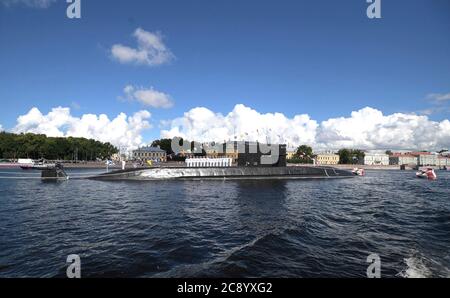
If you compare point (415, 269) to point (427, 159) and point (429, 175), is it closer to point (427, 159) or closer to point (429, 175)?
point (429, 175)

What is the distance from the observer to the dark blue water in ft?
23.4

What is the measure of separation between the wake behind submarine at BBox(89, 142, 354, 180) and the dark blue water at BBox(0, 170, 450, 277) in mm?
15900

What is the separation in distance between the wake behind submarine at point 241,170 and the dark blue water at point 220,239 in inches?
626

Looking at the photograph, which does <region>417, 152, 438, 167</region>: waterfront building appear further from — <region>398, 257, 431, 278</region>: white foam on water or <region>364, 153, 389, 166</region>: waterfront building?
<region>398, 257, 431, 278</region>: white foam on water

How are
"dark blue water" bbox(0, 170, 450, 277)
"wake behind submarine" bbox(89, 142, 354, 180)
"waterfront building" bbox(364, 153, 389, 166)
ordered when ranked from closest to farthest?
1. "dark blue water" bbox(0, 170, 450, 277)
2. "wake behind submarine" bbox(89, 142, 354, 180)
3. "waterfront building" bbox(364, 153, 389, 166)

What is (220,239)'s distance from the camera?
9.56 m

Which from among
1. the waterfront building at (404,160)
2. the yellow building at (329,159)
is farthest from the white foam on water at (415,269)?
the waterfront building at (404,160)

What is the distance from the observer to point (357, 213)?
1503 centimetres

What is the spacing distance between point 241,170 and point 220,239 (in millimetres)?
24257

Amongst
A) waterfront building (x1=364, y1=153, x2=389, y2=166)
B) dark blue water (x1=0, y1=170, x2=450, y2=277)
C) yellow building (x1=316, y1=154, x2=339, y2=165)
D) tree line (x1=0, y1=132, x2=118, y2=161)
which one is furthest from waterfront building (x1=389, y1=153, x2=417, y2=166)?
dark blue water (x1=0, y1=170, x2=450, y2=277)

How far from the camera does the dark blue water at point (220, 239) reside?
23.4 ft

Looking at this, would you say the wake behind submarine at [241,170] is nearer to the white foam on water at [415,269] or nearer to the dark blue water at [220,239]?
the dark blue water at [220,239]

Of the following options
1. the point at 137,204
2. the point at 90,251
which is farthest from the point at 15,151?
the point at 90,251
